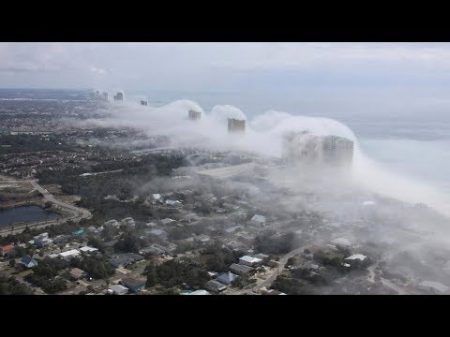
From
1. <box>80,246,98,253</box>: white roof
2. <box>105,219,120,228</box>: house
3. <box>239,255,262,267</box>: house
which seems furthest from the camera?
<box>105,219,120,228</box>: house

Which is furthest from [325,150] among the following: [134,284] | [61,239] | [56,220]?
[134,284]

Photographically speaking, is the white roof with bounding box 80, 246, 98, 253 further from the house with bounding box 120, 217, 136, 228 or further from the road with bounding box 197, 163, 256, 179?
the road with bounding box 197, 163, 256, 179

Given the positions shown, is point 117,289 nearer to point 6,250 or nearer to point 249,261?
point 249,261

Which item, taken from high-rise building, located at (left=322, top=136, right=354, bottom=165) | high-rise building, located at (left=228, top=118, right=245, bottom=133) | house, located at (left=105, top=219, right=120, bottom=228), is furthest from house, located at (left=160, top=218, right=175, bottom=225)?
high-rise building, located at (left=228, top=118, right=245, bottom=133)

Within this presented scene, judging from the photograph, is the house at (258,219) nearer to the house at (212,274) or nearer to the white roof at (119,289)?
the house at (212,274)

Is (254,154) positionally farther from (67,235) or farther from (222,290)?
(222,290)

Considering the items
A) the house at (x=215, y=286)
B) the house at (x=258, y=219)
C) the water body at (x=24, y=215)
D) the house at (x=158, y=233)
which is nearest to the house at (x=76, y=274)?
the house at (x=158, y=233)
